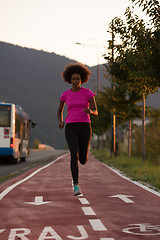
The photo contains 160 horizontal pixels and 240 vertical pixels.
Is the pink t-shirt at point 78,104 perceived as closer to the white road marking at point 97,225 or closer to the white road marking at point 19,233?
the white road marking at point 97,225

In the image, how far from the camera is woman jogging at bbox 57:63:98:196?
28.2 feet

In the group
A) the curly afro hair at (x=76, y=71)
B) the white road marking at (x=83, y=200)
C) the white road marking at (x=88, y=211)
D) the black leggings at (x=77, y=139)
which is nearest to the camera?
the white road marking at (x=88, y=211)

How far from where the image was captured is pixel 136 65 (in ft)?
44.1

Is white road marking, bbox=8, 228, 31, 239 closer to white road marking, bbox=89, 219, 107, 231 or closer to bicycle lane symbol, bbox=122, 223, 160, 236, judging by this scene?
white road marking, bbox=89, 219, 107, 231

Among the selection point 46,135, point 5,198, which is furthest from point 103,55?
point 46,135

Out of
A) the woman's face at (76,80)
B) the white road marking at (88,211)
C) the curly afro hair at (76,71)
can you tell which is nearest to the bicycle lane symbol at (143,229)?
the white road marking at (88,211)

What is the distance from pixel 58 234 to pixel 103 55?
1091 cm

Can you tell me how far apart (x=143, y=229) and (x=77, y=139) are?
10.2 ft

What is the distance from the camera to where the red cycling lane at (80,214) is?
224 inches

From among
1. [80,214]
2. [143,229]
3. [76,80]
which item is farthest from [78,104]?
[143,229]

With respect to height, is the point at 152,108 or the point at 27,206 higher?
the point at 152,108

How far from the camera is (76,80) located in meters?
8.77

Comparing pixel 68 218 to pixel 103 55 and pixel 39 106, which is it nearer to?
pixel 103 55

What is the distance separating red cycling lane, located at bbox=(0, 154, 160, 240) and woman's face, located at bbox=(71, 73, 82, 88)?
211 centimetres
